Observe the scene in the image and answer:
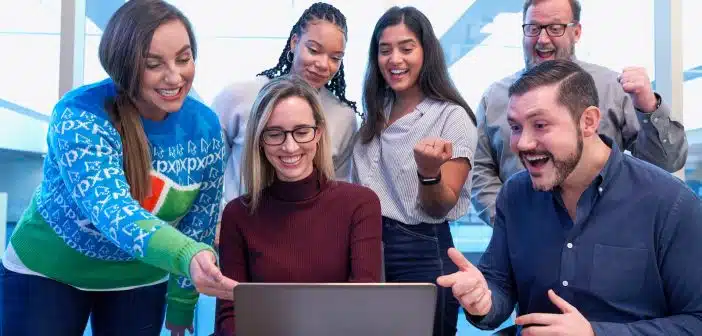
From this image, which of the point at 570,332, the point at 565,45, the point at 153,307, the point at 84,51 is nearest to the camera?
the point at 570,332

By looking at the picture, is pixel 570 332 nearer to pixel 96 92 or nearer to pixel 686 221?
pixel 686 221

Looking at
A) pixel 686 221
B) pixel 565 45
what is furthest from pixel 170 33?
pixel 565 45

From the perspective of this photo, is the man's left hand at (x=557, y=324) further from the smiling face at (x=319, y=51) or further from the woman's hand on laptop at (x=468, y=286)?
the smiling face at (x=319, y=51)

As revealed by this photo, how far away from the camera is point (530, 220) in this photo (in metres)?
1.59

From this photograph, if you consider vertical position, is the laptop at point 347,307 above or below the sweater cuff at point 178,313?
above

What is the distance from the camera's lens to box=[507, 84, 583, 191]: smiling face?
1.47 metres

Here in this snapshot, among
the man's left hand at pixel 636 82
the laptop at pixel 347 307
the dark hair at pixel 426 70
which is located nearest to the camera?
the laptop at pixel 347 307

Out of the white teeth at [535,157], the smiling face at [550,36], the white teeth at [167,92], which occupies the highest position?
the smiling face at [550,36]

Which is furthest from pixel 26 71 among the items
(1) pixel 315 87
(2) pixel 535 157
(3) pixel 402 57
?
(2) pixel 535 157

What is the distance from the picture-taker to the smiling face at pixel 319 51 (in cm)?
209

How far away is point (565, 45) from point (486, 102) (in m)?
0.35

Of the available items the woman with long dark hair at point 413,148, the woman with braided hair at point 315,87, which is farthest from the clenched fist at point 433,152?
the woman with braided hair at point 315,87

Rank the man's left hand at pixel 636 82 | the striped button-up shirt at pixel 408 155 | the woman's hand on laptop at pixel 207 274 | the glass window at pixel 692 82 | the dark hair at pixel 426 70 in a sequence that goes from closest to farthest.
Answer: the woman's hand on laptop at pixel 207 274 → the man's left hand at pixel 636 82 → the striped button-up shirt at pixel 408 155 → the dark hair at pixel 426 70 → the glass window at pixel 692 82

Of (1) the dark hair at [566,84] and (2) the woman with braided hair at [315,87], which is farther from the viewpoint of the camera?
(2) the woman with braided hair at [315,87]
